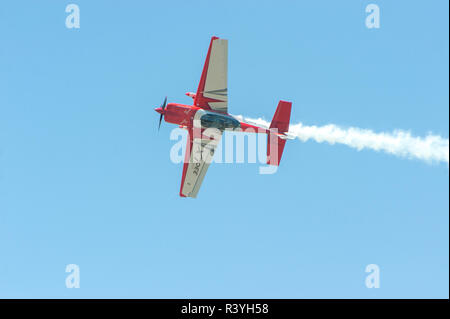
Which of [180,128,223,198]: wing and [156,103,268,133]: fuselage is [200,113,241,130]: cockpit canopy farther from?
[180,128,223,198]: wing

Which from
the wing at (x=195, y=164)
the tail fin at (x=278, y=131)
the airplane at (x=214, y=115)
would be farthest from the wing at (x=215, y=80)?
the tail fin at (x=278, y=131)

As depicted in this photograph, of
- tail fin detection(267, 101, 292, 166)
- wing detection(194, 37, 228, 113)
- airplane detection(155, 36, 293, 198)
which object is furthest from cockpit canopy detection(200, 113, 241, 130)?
tail fin detection(267, 101, 292, 166)

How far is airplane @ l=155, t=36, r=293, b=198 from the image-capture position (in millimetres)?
36156

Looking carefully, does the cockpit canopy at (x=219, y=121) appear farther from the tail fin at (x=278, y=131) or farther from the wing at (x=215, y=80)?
the tail fin at (x=278, y=131)

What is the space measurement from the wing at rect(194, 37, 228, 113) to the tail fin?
349 centimetres

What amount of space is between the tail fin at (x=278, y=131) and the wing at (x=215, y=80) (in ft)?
11.5

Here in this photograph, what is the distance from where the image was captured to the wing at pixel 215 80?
35.8 meters

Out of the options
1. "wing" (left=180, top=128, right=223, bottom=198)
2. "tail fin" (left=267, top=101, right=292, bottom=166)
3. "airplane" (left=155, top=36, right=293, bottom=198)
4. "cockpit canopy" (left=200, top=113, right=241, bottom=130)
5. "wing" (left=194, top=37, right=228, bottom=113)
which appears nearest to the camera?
"wing" (left=194, top=37, right=228, bottom=113)

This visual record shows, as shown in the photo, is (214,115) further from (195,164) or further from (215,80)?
(195,164)

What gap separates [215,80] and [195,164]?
6.61 m

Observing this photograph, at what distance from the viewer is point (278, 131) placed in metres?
38.0

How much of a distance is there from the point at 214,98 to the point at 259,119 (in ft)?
12.2
